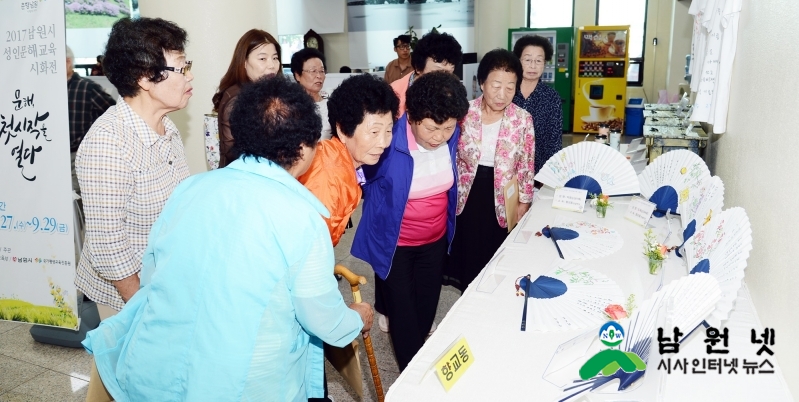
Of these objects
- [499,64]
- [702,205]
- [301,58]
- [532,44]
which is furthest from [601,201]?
[301,58]

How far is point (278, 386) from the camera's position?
135cm

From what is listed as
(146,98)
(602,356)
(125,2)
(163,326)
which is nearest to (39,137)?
(146,98)

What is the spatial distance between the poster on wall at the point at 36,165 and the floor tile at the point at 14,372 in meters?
0.42

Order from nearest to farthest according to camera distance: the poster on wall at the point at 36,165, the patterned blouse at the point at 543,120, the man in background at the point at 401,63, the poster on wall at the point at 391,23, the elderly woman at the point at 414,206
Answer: the elderly woman at the point at 414,206 < the poster on wall at the point at 36,165 < the patterned blouse at the point at 543,120 < the man in background at the point at 401,63 < the poster on wall at the point at 391,23

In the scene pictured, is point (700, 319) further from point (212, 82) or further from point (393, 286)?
point (212, 82)

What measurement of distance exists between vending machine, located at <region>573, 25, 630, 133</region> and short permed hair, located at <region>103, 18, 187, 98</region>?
836 centimetres

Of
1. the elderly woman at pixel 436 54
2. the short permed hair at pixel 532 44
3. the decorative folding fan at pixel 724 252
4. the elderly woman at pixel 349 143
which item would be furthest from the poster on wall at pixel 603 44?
the elderly woman at pixel 349 143

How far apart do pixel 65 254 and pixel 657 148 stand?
11.1ft

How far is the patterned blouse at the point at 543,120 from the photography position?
3.26 meters

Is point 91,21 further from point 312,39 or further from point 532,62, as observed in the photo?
point 532,62

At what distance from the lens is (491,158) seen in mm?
2754

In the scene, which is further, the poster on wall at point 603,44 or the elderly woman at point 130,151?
the poster on wall at point 603,44

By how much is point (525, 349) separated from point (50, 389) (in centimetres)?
231

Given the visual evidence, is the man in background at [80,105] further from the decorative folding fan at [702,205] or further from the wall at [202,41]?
the decorative folding fan at [702,205]
